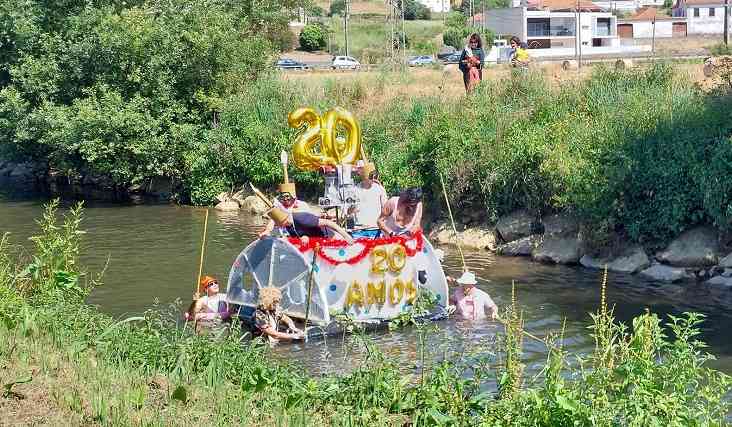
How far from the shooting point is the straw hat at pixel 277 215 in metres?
14.8

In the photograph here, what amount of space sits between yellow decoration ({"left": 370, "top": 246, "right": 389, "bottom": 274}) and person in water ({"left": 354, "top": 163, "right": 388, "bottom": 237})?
3.81 ft

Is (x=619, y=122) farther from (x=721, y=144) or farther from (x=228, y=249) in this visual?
(x=228, y=249)

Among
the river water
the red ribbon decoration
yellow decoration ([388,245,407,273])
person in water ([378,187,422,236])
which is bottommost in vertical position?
the river water

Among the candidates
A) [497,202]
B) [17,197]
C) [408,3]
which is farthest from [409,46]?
[497,202]

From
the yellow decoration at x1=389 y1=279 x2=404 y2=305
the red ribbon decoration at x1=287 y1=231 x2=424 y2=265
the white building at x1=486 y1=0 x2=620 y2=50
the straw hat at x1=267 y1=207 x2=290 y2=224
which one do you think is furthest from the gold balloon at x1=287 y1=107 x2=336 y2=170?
the white building at x1=486 y1=0 x2=620 y2=50

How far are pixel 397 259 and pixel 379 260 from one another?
30 cm

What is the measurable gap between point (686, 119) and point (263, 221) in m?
11.1

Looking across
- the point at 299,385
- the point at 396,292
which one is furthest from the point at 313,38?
the point at 299,385

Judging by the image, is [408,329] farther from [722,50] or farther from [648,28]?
[648,28]

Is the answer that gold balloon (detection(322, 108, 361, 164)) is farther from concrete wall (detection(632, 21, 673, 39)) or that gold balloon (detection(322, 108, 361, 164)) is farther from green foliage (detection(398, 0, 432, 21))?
green foliage (detection(398, 0, 432, 21))

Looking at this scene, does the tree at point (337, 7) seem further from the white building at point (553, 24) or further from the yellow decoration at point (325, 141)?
the yellow decoration at point (325, 141)

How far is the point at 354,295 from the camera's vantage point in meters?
15.0

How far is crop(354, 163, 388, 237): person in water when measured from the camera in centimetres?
1627

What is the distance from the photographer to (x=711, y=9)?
329 ft
